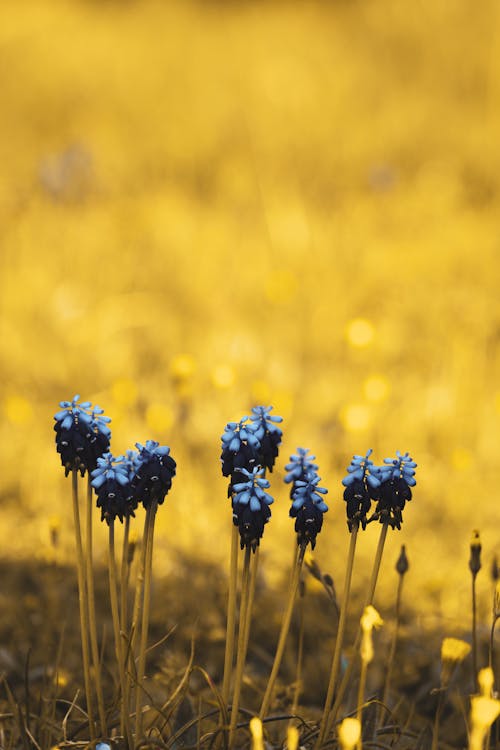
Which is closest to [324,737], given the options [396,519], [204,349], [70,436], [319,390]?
[396,519]

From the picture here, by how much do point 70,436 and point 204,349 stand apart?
2.45 metres

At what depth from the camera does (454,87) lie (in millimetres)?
6855

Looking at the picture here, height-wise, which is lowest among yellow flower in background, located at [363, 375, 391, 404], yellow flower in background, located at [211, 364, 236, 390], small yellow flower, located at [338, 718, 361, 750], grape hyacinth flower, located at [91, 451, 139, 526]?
small yellow flower, located at [338, 718, 361, 750]

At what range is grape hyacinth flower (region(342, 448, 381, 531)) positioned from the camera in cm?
134

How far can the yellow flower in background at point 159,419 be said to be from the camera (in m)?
2.98

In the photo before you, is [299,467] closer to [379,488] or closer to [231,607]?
[379,488]

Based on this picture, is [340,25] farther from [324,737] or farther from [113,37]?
[324,737]

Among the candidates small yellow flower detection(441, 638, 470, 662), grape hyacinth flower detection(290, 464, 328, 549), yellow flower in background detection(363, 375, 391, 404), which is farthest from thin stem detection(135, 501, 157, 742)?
yellow flower in background detection(363, 375, 391, 404)

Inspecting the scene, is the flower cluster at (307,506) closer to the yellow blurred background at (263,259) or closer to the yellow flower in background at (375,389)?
the yellow blurred background at (263,259)

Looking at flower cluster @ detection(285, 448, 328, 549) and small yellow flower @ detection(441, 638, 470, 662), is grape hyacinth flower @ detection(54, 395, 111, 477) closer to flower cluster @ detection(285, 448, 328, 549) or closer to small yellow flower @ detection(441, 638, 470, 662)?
flower cluster @ detection(285, 448, 328, 549)

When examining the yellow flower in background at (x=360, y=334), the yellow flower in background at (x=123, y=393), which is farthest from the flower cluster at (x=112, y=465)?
the yellow flower in background at (x=360, y=334)

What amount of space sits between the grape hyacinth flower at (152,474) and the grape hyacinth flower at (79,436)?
109 mm

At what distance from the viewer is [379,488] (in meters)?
1.36

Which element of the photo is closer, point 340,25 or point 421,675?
point 421,675
